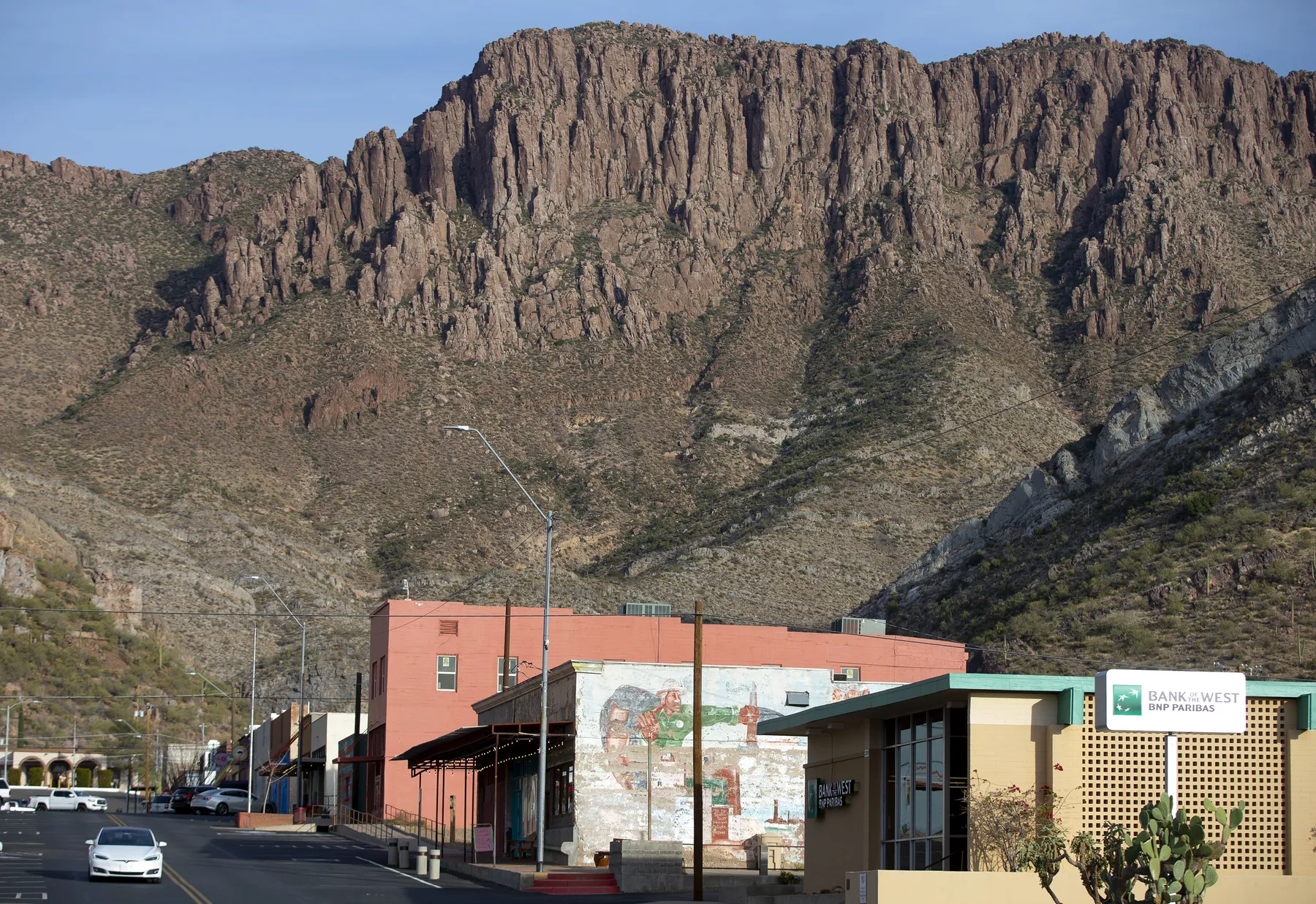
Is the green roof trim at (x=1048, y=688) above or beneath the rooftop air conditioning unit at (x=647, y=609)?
beneath

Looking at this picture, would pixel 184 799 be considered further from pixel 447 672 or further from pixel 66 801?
pixel 447 672

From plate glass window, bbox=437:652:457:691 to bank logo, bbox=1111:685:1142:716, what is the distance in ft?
140

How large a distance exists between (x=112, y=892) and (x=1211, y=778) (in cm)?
2187

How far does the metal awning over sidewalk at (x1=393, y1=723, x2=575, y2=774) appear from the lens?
148 feet

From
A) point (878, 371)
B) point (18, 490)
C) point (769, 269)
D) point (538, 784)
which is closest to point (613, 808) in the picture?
point (538, 784)

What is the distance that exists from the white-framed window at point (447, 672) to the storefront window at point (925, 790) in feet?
115

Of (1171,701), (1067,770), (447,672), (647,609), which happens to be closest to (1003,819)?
(1067,770)

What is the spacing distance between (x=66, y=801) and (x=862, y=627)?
137ft

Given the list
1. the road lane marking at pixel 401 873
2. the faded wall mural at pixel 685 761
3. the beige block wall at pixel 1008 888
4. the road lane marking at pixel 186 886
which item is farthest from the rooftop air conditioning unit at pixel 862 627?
the beige block wall at pixel 1008 888

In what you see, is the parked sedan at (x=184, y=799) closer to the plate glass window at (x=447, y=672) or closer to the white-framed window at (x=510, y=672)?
the plate glass window at (x=447, y=672)

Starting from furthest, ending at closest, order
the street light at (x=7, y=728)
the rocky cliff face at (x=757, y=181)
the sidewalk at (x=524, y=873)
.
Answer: the rocky cliff face at (x=757, y=181), the street light at (x=7, y=728), the sidewalk at (x=524, y=873)

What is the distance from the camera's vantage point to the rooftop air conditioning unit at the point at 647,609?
216 feet

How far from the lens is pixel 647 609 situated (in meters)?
65.8

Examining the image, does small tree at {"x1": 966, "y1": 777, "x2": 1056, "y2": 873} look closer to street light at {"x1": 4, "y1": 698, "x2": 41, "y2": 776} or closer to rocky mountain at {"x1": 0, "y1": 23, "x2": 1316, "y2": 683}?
rocky mountain at {"x1": 0, "y1": 23, "x2": 1316, "y2": 683}
